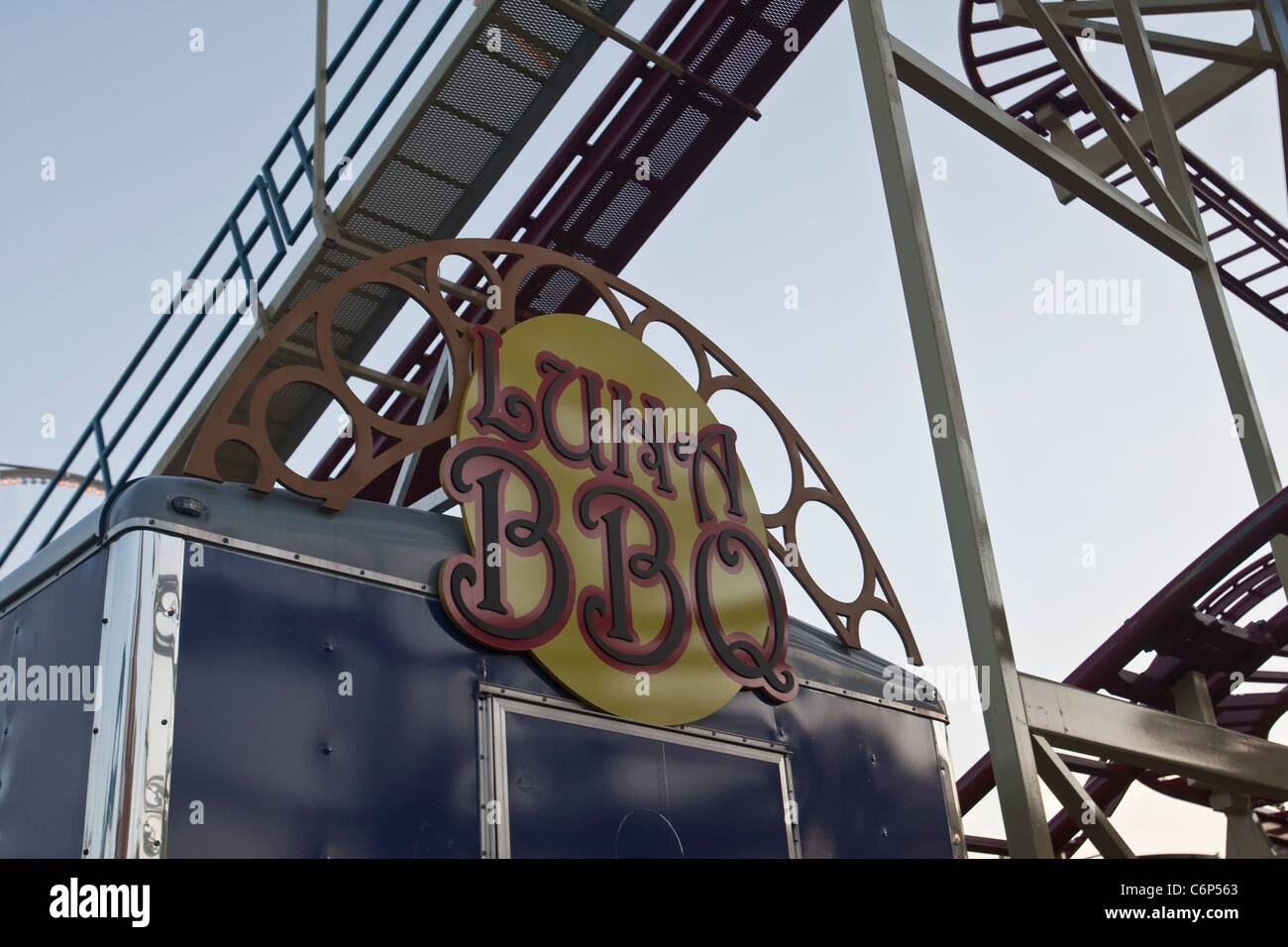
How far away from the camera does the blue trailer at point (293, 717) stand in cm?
443

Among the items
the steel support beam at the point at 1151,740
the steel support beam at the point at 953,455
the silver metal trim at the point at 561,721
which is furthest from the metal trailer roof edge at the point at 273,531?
the steel support beam at the point at 1151,740

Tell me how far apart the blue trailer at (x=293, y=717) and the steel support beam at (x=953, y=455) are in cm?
136

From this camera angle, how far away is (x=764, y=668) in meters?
6.79

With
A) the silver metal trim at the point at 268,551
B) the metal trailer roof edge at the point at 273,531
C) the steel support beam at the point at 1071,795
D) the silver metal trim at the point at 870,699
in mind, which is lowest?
the steel support beam at the point at 1071,795

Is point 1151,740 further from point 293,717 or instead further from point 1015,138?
point 293,717

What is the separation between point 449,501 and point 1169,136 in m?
5.85

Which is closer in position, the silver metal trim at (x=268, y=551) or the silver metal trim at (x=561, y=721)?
the silver metal trim at (x=268, y=551)

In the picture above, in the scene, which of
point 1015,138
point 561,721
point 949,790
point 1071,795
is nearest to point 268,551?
point 561,721

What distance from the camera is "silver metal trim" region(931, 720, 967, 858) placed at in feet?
24.3
